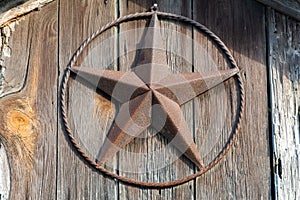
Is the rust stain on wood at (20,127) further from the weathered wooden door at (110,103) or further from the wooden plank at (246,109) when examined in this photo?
the wooden plank at (246,109)

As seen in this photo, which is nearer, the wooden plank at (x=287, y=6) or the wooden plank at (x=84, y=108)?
the wooden plank at (x=84, y=108)

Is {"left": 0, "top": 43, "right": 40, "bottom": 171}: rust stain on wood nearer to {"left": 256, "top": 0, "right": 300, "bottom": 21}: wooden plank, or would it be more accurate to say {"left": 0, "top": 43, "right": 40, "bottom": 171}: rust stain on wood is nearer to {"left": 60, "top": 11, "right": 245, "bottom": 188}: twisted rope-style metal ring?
{"left": 60, "top": 11, "right": 245, "bottom": 188}: twisted rope-style metal ring

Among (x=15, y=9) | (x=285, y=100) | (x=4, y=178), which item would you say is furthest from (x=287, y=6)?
(x=4, y=178)

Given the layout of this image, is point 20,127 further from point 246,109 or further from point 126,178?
point 246,109

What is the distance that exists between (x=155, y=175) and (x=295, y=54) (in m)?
0.67

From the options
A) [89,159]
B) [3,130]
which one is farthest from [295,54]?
[3,130]

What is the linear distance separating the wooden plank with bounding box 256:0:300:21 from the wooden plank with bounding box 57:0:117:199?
566mm

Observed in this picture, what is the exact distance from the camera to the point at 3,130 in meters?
2.70

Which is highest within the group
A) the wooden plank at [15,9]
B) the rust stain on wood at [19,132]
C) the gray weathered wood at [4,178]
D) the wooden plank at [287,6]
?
the wooden plank at [287,6]

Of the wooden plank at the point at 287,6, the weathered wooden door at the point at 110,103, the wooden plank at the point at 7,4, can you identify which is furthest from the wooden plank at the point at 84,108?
the wooden plank at the point at 287,6

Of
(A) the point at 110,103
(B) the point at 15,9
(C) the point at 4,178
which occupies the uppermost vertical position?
(B) the point at 15,9

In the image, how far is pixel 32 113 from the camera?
2732mm

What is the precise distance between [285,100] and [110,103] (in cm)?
62

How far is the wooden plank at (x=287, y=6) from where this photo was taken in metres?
2.84
